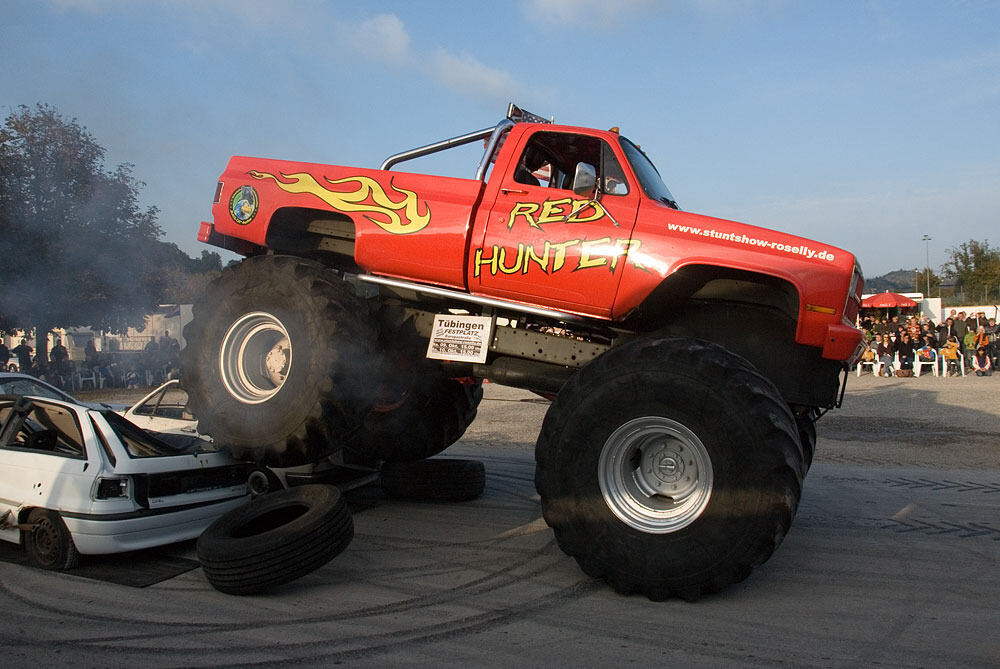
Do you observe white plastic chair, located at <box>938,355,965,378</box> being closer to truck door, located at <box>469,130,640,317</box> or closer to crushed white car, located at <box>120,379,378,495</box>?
crushed white car, located at <box>120,379,378,495</box>

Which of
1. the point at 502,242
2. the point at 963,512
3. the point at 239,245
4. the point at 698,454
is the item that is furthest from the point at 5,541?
the point at 963,512

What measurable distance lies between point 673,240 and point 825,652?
258cm

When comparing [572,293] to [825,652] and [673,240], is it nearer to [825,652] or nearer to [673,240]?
[673,240]

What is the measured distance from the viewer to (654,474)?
4.81 m

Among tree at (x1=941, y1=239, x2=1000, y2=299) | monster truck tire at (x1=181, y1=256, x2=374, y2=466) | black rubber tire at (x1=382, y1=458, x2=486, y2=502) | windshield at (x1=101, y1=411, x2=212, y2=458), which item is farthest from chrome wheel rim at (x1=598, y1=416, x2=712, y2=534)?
tree at (x1=941, y1=239, x2=1000, y2=299)

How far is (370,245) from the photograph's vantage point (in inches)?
226

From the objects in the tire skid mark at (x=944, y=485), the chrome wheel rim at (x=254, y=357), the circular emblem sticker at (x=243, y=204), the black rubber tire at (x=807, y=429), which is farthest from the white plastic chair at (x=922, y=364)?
the circular emblem sticker at (x=243, y=204)

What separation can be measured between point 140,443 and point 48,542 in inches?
33.3

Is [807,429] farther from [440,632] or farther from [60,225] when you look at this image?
[60,225]

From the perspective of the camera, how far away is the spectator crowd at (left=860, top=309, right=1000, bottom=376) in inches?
865

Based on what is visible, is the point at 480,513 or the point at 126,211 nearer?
the point at 480,513

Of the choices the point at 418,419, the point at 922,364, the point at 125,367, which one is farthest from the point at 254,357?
the point at 922,364

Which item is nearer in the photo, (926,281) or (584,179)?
(584,179)

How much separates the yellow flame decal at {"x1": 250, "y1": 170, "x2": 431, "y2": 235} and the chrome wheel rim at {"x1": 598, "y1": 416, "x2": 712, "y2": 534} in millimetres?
2176
